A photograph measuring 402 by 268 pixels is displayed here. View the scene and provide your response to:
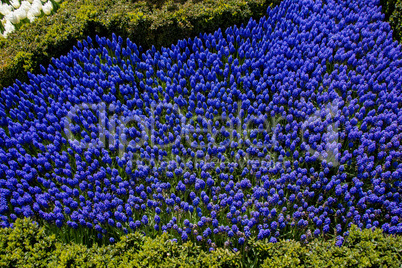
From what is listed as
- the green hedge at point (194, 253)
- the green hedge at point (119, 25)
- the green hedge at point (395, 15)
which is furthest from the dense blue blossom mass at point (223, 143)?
the green hedge at point (119, 25)

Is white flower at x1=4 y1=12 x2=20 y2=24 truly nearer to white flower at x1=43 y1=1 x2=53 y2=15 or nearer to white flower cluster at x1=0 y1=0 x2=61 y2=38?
white flower cluster at x1=0 y1=0 x2=61 y2=38

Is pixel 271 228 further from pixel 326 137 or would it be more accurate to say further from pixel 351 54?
pixel 351 54

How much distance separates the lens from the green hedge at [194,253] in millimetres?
3660

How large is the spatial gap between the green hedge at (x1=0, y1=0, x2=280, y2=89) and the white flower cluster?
583mm

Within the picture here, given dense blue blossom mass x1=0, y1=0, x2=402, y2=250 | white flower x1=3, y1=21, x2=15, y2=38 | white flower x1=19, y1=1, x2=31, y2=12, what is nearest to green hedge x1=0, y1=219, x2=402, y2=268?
dense blue blossom mass x1=0, y1=0, x2=402, y2=250

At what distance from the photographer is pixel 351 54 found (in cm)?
607

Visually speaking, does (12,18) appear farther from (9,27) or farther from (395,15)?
(395,15)

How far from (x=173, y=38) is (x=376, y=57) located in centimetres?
439

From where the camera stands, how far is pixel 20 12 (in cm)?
809

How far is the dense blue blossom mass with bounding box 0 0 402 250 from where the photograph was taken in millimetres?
4223

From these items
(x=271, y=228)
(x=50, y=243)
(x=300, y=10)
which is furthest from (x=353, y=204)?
(x=300, y=10)

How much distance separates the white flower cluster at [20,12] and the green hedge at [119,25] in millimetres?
583

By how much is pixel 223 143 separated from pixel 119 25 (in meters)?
4.35

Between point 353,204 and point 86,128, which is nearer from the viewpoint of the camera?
point 353,204
